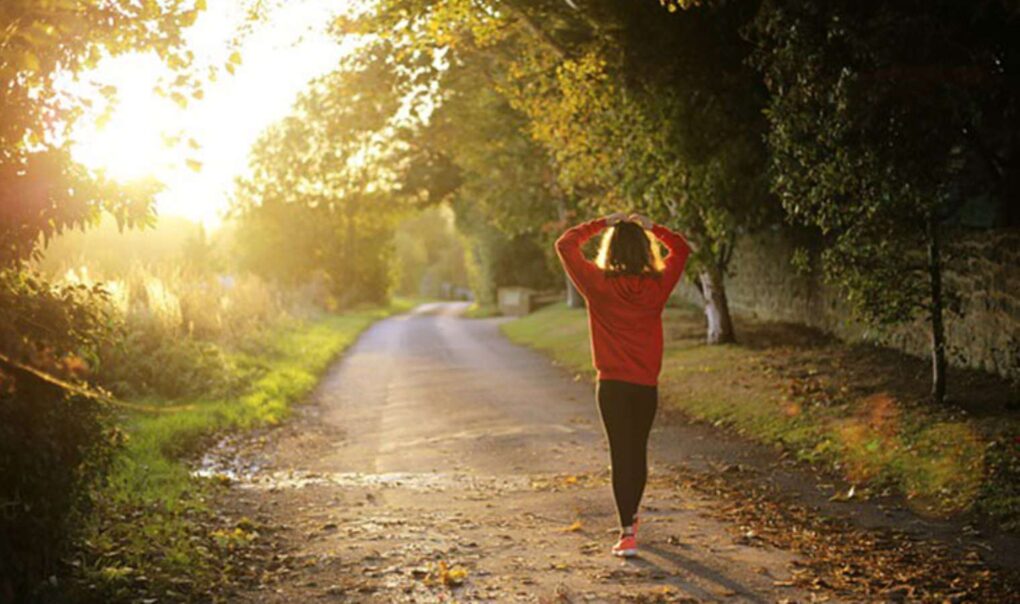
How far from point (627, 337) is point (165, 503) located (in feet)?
13.3

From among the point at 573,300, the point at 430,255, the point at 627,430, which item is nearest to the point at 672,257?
the point at 627,430

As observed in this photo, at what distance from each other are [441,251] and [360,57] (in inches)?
3420

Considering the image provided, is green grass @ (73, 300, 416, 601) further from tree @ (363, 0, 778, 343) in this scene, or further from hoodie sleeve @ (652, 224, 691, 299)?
tree @ (363, 0, 778, 343)

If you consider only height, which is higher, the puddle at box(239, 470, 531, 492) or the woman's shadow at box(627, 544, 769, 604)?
the woman's shadow at box(627, 544, 769, 604)

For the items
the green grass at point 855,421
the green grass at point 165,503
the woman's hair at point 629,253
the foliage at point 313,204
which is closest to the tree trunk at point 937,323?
the green grass at point 855,421

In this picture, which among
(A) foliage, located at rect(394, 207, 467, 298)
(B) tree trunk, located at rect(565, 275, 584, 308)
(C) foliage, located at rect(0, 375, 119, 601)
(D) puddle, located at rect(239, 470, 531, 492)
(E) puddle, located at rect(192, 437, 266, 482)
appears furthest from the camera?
(A) foliage, located at rect(394, 207, 467, 298)

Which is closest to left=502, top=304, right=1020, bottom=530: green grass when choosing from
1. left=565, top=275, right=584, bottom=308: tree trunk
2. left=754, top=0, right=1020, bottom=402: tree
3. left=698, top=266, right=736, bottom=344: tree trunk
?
left=698, top=266, right=736, bottom=344: tree trunk

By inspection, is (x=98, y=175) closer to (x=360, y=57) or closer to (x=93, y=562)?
(x=93, y=562)

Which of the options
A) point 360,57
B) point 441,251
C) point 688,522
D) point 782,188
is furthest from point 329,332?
point 441,251

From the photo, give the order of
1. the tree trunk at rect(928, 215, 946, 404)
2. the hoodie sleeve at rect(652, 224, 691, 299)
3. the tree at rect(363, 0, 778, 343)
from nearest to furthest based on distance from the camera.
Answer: the hoodie sleeve at rect(652, 224, 691, 299) → the tree trunk at rect(928, 215, 946, 404) → the tree at rect(363, 0, 778, 343)

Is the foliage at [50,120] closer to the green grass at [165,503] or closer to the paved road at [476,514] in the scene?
the green grass at [165,503]

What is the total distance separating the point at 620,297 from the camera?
23.6 ft

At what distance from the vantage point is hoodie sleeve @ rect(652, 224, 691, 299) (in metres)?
7.32

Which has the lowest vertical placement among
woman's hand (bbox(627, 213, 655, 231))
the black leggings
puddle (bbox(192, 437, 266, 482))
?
puddle (bbox(192, 437, 266, 482))
